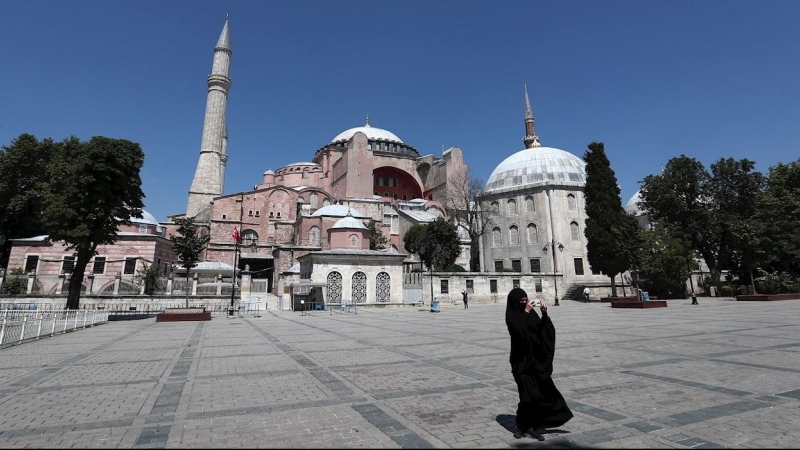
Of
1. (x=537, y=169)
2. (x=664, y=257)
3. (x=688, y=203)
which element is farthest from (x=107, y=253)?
(x=688, y=203)

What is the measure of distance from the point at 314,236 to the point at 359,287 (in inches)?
520

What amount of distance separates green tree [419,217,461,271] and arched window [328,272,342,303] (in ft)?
36.4

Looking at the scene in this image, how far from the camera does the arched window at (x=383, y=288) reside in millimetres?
26234

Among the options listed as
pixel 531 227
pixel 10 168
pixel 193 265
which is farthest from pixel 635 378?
pixel 10 168

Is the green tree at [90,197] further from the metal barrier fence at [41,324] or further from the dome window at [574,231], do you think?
the dome window at [574,231]

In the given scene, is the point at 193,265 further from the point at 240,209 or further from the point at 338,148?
the point at 338,148

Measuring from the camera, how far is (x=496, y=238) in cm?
3900

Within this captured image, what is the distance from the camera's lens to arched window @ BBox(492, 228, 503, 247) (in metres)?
38.7

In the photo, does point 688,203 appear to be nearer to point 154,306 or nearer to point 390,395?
point 390,395

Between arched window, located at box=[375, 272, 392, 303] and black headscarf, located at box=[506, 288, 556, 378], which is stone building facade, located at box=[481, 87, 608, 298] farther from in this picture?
black headscarf, located at box=[506, 288, 556, 378]

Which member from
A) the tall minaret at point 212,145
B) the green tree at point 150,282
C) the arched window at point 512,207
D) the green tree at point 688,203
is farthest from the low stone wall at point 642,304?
the tall minaret at point 212,145

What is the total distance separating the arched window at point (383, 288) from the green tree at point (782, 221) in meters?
26.6

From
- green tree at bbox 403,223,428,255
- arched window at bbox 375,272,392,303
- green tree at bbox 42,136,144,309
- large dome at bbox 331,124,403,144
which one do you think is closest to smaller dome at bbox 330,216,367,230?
arched window at bbox 375,272,392,303

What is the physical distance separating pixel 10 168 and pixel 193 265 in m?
20.1
